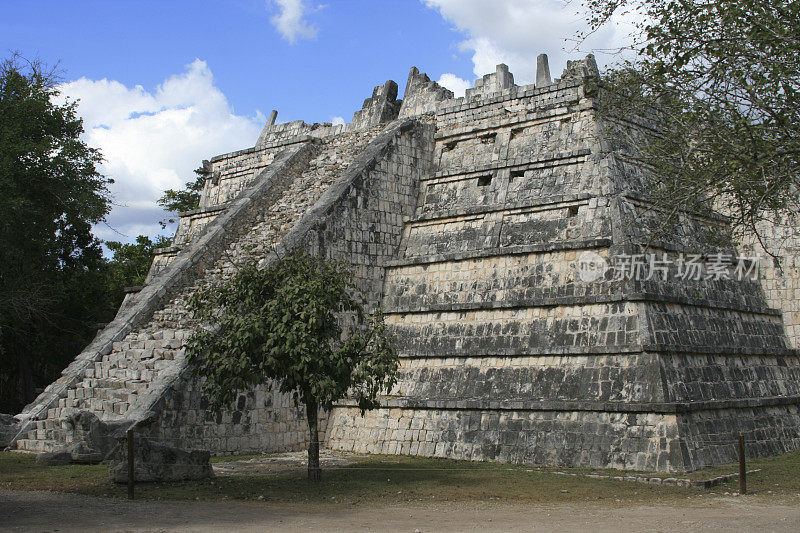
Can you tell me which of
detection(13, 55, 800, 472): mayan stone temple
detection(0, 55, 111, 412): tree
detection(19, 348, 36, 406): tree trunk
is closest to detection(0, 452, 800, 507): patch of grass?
detection(13, 55, 800, 472): mayan stone temple

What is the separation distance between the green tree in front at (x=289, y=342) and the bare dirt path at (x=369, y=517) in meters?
1.76

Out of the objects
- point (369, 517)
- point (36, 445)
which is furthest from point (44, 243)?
point (369, 517)

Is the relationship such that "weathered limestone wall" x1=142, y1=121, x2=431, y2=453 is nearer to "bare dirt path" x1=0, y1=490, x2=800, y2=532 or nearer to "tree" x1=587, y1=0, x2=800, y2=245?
"bare dirt path" x1=0, y1=490, x2=800, y2=532

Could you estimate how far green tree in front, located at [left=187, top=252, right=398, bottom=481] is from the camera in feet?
35.4

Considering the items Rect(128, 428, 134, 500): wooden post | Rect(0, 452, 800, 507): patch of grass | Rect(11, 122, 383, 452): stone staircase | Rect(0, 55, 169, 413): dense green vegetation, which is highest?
Rect(0, 55, 169, 413): dense green vegetation

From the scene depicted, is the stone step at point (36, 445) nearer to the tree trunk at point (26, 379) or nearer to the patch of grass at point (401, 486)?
the patch of grass at point (401, 486)

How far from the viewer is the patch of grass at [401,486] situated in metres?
10.4

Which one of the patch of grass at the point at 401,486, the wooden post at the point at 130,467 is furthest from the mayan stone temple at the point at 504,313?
the wooden post at the point at 130,467

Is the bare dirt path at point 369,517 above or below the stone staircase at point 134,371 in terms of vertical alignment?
below

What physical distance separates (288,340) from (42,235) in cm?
1400

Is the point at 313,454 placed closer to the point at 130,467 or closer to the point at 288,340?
the point at 288,340

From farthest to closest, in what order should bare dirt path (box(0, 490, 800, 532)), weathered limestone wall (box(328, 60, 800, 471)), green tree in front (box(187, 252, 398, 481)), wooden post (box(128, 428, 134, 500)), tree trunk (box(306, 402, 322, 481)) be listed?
1. weathered limestone wall (box(328, 60, 800, 471))
2. tree trunk (box(306, 402, 322, 481))
3. green tree in front (box(187, 252, 398, 481))
4. wooden post (box(128, 428, 134, 500))
5. bare dirt path (box(0, 490, 800, 532))

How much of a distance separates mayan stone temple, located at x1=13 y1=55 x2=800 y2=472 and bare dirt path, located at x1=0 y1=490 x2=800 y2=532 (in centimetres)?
256

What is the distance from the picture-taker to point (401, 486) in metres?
11.4
